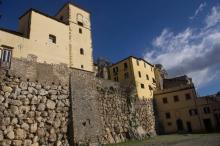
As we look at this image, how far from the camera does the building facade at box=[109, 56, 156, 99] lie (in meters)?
36.1

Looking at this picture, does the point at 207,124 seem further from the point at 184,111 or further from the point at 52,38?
the point at 52,38

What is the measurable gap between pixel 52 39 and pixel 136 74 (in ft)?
62.0

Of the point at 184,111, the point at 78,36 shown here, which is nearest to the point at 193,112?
the point at 184,111

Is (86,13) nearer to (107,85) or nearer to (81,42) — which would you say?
(81,42)

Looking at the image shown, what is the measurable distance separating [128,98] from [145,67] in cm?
1231

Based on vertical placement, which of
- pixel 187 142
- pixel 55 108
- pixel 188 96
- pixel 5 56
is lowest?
pixel 187 142

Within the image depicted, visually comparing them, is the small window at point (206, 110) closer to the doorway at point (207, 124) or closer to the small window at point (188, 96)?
the doorway at point (207, 124)

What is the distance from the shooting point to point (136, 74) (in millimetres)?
36844

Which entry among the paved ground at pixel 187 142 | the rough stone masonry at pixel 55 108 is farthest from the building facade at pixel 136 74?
the paved ground at pixel 187 142

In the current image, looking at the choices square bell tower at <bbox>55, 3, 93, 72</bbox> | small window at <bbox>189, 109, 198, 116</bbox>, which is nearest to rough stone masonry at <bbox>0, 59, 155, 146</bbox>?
square bell tower at <bbox>55, 3, 93, 72</bbox>

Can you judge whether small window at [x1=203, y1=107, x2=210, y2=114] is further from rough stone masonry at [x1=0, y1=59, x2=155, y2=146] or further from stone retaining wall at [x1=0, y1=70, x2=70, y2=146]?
stone retaining wall at [x1=0, y1=70, x2=70, y2=146]

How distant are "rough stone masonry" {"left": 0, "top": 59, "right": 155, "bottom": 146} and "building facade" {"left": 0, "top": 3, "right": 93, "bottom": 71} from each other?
3.61ft

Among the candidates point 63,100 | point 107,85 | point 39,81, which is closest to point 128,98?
point 107,85

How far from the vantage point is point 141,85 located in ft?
120
